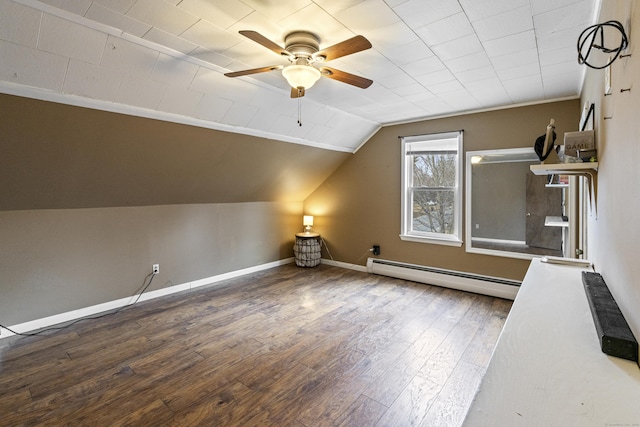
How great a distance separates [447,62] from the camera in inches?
102

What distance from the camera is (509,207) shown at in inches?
190

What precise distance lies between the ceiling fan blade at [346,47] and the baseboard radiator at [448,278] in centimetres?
337

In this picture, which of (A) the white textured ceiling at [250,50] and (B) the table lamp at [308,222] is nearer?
(A) the white textured ceiling at [250,50]

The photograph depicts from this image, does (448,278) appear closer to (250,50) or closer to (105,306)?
(250,50)

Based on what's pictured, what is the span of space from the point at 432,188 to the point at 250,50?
325cm

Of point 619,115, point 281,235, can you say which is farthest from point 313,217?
point 619,115

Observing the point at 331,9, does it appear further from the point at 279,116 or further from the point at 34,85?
the point at 34,85

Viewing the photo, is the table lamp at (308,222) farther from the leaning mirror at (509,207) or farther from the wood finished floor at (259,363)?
the leaning mirror at (509,207)

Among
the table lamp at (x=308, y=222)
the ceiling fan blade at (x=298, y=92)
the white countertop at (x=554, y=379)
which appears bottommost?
the white countertop at (x=554, y=379)

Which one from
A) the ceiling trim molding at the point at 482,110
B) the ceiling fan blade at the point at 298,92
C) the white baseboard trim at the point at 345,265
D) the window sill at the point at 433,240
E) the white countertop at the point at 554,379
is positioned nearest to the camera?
the white countertop at the point at 554,379

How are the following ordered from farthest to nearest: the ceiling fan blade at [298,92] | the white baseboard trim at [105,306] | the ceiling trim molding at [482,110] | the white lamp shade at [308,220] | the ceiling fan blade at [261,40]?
the white lamp shade at [308,220] → the ceiling trim molding at [482,110] → the white baseboard trim at [105,306] → the ceiling fan blade at [298,92] → the ceiling fan blade at [261,40]

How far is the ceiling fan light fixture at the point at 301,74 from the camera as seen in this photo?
7.16 ft

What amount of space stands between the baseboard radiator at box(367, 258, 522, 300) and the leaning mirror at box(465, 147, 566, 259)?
14.2 inches

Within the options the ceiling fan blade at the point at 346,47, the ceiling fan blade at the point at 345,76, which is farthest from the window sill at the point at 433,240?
the ceiling fan blade at the point at 346,47
